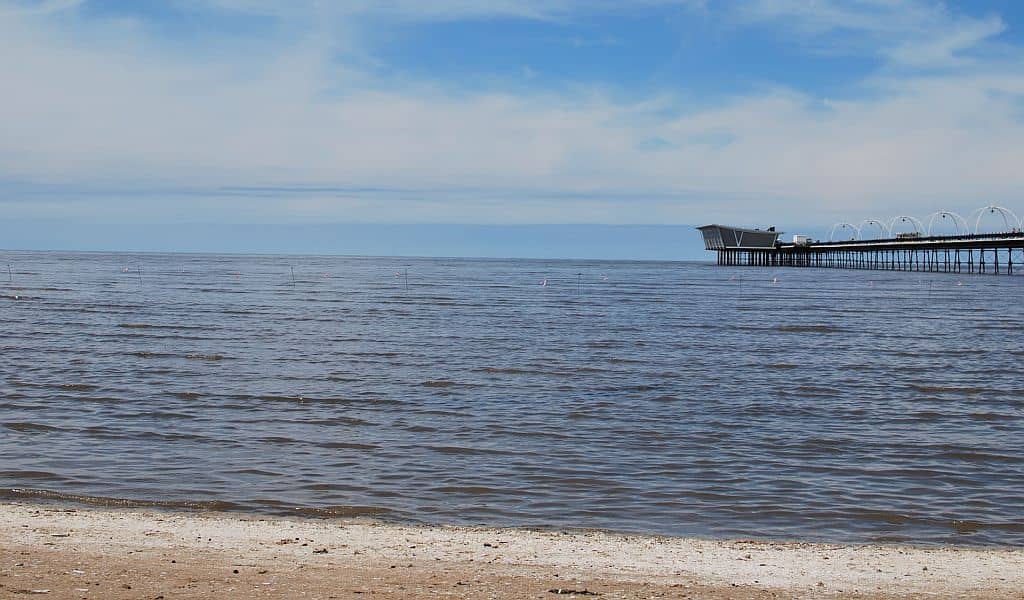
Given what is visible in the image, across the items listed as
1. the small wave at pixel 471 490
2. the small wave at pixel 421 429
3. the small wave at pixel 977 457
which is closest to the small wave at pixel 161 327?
the small wave at pixel 421 429

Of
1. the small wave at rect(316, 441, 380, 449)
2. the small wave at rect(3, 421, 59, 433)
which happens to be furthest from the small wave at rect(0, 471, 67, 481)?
the small wave at rect(316, 441, 380, 449)

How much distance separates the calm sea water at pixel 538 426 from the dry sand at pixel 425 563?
1012mm

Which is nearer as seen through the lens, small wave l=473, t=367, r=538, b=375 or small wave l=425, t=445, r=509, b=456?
small wave l=425, t=445, r=509, b=456

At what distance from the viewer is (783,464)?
501 inches

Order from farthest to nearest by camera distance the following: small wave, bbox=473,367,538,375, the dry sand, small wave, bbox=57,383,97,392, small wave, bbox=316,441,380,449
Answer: small wave, bbox=473,367,538,375, small wave, bbox=57,383,97,392, small wave, bbox=316,441,380,449, the dry sand

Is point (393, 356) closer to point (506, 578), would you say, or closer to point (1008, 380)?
point (1008, 380)

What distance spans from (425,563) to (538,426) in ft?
24.4

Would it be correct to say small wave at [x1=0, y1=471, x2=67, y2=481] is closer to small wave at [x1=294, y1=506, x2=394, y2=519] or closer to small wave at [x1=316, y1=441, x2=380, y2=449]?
small wave at [x1=294, y1=506, x2=394, y2=519]

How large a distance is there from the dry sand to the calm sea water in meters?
1.01

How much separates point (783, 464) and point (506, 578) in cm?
645

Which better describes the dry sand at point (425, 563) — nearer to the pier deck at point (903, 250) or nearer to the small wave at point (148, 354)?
the small wave at point (148, 354)

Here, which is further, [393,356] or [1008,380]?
[393,356]

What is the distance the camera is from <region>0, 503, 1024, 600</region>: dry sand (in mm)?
6918

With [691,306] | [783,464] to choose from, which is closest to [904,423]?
[783,464]
